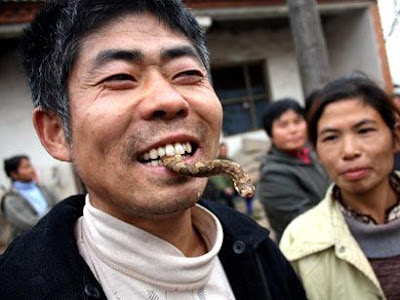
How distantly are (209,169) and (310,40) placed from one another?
3.26 m

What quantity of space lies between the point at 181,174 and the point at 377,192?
101 centimetres

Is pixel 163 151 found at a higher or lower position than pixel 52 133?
lower

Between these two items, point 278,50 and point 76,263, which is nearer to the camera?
point 76,263

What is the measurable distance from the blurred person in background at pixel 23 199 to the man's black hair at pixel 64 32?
2.93 metres

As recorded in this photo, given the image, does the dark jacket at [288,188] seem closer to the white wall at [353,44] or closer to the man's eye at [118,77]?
the man's eye at [118,77]

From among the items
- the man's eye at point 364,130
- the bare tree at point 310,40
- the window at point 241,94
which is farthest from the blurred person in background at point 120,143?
the window at point 241,94

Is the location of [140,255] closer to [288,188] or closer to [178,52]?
[178,52]

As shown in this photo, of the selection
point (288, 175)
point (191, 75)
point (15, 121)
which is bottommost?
point (288, 175)

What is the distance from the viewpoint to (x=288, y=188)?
2.73 meters

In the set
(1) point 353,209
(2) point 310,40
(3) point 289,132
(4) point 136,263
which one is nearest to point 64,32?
(4) point 136,263

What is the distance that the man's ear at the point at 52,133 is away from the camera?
51.8 inches

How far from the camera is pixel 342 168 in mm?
1761

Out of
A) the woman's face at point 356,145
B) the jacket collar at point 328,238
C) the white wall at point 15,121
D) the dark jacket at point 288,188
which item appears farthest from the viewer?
the white wall at point 15,121

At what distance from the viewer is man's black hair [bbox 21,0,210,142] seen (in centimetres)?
123
